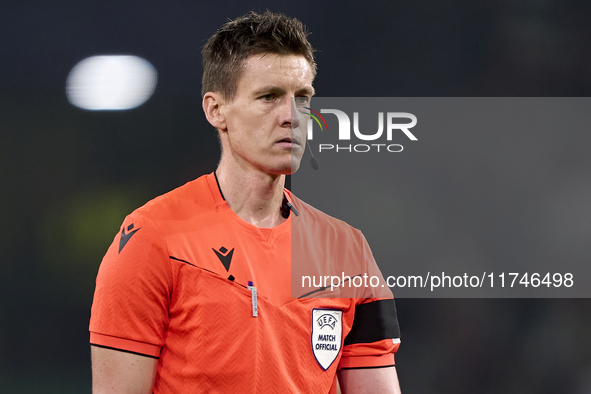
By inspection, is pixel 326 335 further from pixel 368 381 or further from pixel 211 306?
pixel 211 306

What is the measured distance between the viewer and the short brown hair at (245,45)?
4.54 feet

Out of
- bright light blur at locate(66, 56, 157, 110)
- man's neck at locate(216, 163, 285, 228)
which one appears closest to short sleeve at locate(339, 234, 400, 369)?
man's neck at locate(216, 163, 285, 228)

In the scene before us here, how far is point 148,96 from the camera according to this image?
6.33 feet

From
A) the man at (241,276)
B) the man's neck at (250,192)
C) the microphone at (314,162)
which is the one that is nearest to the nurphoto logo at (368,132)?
the microphone at (314,162)

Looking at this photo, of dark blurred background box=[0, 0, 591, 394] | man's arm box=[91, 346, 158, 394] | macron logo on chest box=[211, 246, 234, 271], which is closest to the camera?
man's arm box=[91, 346, 158, 394]

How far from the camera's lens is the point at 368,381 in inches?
57.3

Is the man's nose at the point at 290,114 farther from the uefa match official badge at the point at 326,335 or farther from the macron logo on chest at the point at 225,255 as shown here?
the uefa match official badge at the point at 326,335

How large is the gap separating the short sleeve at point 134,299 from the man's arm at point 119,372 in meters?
0.02

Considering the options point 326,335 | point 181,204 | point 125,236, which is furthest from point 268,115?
point 326,335

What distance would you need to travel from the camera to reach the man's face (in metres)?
1.36

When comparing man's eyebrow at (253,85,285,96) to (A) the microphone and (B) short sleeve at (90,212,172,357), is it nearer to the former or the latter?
(B) short sleeve at (90,212,172,357)

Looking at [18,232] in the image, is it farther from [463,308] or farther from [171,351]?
[463,308]

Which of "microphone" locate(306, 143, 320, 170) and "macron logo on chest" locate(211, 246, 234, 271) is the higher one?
"microphone" locate(306, 143, 320, 170)

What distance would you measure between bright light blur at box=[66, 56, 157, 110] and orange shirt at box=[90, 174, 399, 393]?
64cm
